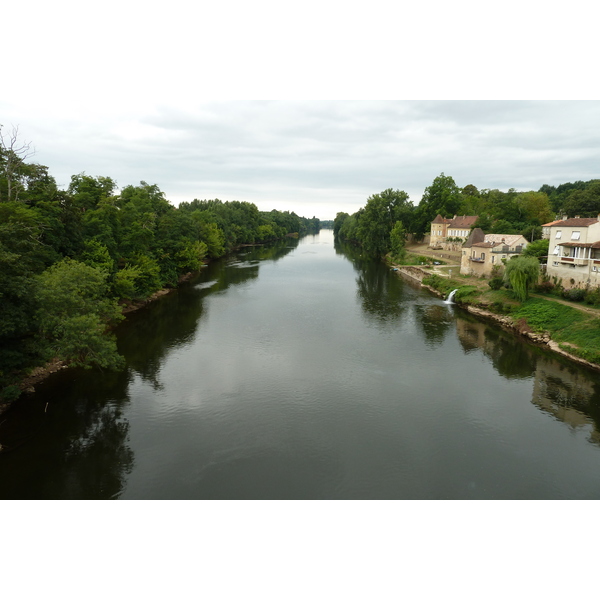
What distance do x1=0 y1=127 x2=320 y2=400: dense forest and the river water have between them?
8.92ft

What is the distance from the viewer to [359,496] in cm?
1377

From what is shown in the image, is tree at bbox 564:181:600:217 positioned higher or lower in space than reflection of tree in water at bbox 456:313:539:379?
higher

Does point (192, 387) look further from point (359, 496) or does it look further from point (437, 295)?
point (437, 295)

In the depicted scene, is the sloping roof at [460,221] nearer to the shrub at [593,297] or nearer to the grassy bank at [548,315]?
the grassy bank at [548,315]

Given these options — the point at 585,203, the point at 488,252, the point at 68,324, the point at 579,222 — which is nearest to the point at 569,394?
the point at 579,222

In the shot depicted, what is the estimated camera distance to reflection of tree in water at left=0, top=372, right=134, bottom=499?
45.9ft

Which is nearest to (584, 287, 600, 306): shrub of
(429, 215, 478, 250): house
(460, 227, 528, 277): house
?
(460, 227, 528, 277): house

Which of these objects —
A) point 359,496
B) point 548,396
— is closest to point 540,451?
point 548,396

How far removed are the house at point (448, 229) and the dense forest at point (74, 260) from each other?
4247 cm

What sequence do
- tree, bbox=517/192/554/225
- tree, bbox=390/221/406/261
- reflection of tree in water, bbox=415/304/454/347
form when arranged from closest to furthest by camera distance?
reflection of tree in water, bbox=415/304/454/347, tree, bbox=517/192/554/225, tree, bbox=390/221/406/261

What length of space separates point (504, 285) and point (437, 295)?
828cm

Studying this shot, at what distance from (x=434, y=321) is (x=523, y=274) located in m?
8.13

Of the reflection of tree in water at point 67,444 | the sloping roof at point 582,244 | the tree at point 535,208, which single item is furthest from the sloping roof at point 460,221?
the reflection of tree in water at point 67,444

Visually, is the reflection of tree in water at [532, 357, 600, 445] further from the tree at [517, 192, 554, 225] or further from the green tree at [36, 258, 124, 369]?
the tree at [517, 192, 554, 225]
